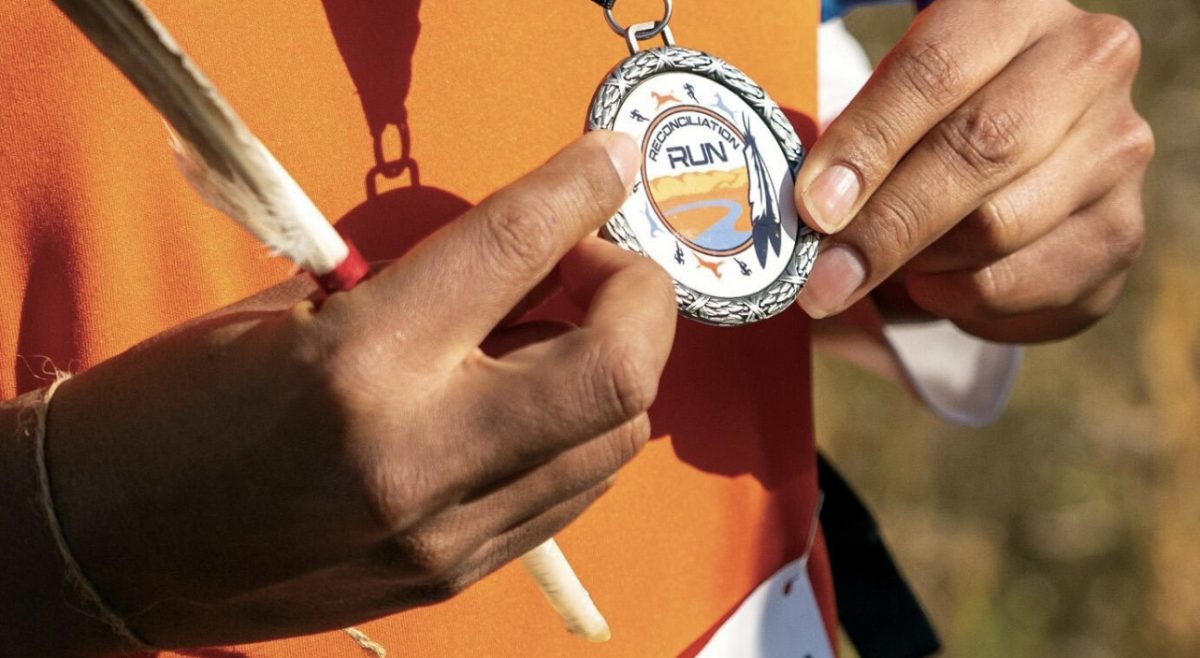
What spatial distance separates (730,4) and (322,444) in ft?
2.49

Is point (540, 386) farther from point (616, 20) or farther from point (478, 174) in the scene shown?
point (616, 20)

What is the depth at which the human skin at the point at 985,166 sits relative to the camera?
1108mm

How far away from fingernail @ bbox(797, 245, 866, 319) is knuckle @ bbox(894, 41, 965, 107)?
0.53 ft

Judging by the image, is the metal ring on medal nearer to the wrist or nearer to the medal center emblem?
the medal center emblem

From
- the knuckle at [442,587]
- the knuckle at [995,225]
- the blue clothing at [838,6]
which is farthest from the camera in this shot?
the blue clothing at [838,6]

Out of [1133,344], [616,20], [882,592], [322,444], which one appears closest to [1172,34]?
[1133,344]

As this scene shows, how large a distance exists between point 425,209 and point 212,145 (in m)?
0.39

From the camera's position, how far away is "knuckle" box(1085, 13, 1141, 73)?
125cm

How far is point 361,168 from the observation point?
1032 mm

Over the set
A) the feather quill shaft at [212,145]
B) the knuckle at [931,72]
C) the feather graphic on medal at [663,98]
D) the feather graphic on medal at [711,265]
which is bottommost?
→ the feather graphic on medal at [711,265]

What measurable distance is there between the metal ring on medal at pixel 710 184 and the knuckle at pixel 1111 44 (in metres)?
0.36

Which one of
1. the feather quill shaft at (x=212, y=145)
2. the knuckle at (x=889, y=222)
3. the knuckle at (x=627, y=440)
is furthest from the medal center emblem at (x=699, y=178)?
the feather quill shaft at (x=212, y=145)

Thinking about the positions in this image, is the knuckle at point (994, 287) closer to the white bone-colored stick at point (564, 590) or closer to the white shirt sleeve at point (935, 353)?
the white shirt sleeve at point (935, 353)

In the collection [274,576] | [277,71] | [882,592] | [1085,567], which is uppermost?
[277,71]
